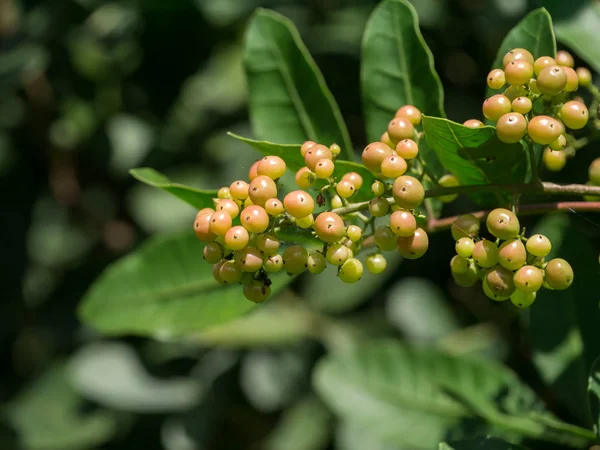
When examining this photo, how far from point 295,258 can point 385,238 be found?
14cm

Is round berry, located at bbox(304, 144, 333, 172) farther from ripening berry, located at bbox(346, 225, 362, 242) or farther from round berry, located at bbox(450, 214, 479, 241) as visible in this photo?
round berry, located at bbox(450, 214, 479, 241)

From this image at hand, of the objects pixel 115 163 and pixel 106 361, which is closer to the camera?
pixel 106 361

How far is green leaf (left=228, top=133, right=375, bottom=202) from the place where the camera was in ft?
3.80

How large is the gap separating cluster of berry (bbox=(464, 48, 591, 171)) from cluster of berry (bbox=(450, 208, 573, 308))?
12 centimetres

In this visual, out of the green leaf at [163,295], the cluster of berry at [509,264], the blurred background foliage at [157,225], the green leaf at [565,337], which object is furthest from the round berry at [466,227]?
the blurred background foliage at [157,225]

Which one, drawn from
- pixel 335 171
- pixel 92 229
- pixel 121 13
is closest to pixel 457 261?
pixel 335 171

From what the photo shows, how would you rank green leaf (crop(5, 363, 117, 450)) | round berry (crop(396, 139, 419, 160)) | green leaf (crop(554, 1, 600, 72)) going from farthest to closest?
1. green leaf (crop(5, 363, 117, 450))
2. green leaf (crop(554, 1, 600, 72))
3. round berry (crop(396, 139, 419, 160))

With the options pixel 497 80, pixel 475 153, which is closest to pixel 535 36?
pixel 497 80

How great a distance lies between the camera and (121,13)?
2.76 metres

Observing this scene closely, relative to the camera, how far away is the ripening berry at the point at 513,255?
100 centimetres

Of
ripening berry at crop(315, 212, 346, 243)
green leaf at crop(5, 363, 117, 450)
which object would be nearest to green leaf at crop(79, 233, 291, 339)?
ripening berry at crop(315, 212, 346, 243)

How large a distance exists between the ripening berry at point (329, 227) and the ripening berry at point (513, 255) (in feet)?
0.76

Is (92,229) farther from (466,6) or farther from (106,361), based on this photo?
(466,6)

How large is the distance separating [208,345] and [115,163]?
839 millimetres
